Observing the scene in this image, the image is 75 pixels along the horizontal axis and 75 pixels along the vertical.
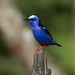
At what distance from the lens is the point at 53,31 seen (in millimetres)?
23031

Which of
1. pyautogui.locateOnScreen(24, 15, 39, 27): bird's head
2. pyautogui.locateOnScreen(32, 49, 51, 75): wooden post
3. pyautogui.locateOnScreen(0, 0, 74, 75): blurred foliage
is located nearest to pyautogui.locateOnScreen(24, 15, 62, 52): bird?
pyautogui.locateOnScreen(24, 15, 39, 27): bird's head

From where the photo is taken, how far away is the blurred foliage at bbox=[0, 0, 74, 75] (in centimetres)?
2177

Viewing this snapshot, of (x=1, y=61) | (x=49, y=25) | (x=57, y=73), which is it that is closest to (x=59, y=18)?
(x=49, y=25)

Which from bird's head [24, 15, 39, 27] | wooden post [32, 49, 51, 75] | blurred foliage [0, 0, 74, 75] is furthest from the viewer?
blurred foliage [0, 0, 74, 75]

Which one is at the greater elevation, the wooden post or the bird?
the bird

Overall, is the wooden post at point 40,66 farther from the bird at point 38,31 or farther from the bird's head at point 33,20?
the bird's head at point 33,20

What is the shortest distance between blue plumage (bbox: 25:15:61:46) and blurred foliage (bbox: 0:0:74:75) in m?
11.4

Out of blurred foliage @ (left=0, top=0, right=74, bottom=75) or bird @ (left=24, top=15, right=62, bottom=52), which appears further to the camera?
blurred foliage @ (left=0, top=0, right=74, bottom=75)

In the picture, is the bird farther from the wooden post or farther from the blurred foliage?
the blurred foliage

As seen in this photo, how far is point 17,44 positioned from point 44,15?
749cm

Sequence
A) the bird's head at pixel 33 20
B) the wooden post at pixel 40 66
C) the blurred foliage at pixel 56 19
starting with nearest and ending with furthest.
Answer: the wooden post at pixel 40 66, the bird's head at pixel 33 20, the blurred foliage at pixel 56 19

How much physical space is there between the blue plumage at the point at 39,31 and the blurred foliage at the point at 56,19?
37.4 ft

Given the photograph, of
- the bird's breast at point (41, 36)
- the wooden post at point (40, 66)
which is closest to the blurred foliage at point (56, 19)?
the bird's breast at point (41, 36)

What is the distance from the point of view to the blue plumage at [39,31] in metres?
9.04
